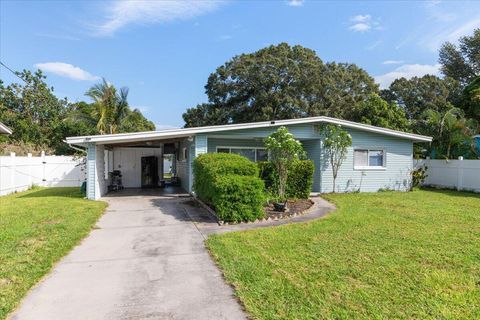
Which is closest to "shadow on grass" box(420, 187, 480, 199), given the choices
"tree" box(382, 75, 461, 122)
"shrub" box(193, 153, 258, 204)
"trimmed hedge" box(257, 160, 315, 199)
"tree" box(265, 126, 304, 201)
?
"trimmed hedge" box(257, 160, 315, 199)

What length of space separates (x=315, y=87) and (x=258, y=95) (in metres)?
5.16

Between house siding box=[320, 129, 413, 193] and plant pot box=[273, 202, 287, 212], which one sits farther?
house siding box=[320, 129, 413, 193]

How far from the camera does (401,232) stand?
7020mm

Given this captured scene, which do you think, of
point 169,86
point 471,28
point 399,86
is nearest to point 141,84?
point 169,86

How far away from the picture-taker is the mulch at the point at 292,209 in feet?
28.9

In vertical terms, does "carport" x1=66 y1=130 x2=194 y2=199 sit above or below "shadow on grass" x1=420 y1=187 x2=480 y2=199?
above

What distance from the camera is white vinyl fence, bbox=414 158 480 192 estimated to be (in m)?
14.7

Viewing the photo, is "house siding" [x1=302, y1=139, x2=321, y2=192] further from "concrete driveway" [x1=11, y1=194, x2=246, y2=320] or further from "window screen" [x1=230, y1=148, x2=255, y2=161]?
"concrete driveway" [x1=11, y1=194, x2=246, y2=320]

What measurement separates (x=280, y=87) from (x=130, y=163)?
1660 cm

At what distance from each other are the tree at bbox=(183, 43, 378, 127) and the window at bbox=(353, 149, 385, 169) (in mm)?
14149

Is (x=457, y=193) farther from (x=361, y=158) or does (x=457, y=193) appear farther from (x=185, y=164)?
(x=185, y=164)

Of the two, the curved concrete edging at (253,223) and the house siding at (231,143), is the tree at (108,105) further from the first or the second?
the curved concrete edging at (253,223)

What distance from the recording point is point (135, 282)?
4.45 meters

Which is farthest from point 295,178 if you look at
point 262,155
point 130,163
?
point 130,163
